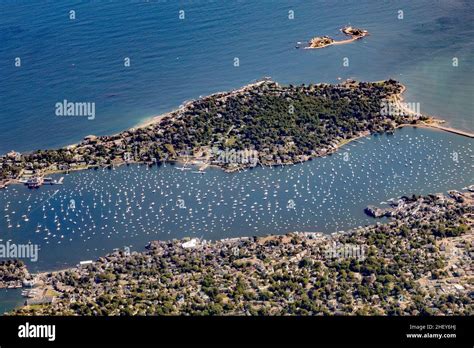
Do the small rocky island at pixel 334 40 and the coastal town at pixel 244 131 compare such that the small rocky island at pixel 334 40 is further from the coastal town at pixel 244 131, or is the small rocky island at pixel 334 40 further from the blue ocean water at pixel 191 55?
the coastal town at pixel 244 131

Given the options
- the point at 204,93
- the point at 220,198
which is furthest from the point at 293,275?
the point at 204,93

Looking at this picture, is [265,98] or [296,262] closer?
[296,262]

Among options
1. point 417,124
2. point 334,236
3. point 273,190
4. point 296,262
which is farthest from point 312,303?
point 417,124

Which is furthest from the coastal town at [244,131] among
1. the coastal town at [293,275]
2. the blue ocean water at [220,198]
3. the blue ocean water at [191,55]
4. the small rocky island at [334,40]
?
the coastal town at [293,275]

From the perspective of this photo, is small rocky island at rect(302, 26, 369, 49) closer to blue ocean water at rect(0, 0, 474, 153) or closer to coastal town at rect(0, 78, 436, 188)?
blue ocean water at rect(0, 0, 474, 153)

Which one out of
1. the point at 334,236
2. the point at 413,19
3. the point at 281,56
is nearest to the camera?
the point at 334,236

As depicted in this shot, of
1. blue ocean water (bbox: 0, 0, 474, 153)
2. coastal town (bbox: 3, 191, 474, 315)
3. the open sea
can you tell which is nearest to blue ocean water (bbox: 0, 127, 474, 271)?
the open sea

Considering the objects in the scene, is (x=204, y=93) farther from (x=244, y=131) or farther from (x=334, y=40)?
(x=334, y=40)
